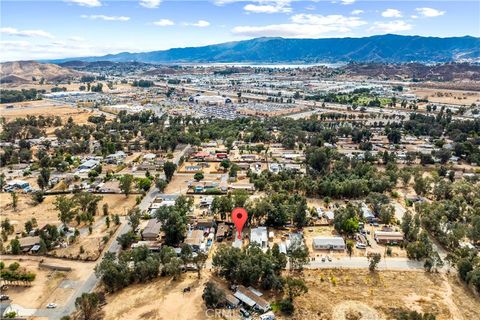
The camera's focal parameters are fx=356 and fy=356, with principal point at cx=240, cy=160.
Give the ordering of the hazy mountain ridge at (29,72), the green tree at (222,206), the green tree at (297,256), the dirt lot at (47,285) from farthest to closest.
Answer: the hazy mountain ridge at (29,72) → the green tree at (222,206) → the green tree at (297,256) → the dirt lot at (47,285)

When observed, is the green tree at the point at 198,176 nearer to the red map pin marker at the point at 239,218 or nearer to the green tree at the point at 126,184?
the green tree at the point at 126,184

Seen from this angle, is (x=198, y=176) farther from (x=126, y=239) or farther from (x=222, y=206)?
(x=126, y=239)

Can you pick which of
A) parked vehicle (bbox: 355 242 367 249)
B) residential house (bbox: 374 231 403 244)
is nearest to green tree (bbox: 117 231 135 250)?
parked vehicle (bbox: 355 242 367 249)

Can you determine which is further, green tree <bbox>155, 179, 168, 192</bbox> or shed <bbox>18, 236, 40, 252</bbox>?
green tree <bbox>155, 179, 168, 192</bbox>

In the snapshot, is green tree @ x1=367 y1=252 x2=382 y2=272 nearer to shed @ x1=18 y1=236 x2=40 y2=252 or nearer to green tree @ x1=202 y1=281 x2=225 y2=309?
green tree @ x1=202 y1=281 x2=225 y2=309

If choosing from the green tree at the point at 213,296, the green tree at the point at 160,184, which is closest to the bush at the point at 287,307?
the green tree at the point at 213,296

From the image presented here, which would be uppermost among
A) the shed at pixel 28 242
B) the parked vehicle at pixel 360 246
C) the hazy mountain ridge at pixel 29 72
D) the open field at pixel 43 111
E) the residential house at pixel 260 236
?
the hazy mountain ridge at pixel 29 72

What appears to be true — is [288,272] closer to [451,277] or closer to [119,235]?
[451,277]
